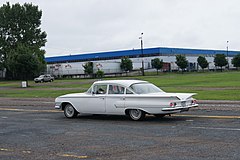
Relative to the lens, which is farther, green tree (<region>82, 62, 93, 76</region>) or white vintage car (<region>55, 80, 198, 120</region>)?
green tree (<region>82, 62, 93, 76</region>)

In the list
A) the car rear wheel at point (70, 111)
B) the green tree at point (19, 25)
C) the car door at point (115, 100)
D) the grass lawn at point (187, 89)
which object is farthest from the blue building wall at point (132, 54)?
the car door at point (115, 100)

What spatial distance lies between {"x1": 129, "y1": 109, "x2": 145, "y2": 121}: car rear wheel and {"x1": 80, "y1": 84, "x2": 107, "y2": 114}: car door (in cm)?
105

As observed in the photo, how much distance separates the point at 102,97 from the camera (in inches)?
568

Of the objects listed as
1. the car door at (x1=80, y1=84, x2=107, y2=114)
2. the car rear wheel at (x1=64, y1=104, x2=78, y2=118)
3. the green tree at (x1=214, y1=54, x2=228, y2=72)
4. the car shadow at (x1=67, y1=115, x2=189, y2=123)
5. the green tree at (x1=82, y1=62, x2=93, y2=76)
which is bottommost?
the car shadow at (x1=67, y1=115, x2=189, y2=123)

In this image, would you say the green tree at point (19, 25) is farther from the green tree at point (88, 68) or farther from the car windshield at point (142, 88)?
the car windshield at point (142, 88)

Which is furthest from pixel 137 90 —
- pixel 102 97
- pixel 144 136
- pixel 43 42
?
pixel 43 42

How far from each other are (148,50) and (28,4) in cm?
4190

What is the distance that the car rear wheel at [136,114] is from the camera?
1362cm

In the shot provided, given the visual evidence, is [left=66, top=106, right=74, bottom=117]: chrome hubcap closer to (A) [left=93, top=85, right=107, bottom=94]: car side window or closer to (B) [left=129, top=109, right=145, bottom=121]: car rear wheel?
(A) [left=93, top=85, right=107, bottom=94]: car side window

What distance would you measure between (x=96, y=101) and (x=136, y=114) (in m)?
1.64

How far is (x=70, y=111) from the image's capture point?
51.2 feet

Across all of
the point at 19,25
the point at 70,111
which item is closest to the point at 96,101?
the point at 70,111

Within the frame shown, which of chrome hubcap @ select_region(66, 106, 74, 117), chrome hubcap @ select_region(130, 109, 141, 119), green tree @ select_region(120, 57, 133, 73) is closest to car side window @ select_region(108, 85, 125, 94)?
chrome hubcap @ select_region(130, 109, 141, 119)

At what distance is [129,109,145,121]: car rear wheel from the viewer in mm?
13625
